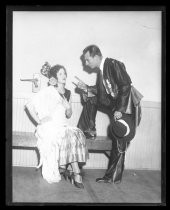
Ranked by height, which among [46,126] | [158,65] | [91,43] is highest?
[91,43]

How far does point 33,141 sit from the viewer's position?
11.3 ft

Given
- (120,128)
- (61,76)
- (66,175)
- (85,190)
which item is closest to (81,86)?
(61,76)

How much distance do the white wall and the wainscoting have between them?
0.48ft

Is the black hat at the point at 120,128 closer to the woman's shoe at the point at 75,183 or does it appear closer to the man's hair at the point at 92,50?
the woman's shoe at the point at 75,183

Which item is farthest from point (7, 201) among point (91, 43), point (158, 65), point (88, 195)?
point (158, 65)

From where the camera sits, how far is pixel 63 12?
3.40 meters

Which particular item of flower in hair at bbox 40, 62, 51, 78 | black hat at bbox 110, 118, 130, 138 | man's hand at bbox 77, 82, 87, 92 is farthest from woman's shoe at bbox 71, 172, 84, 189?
flower in hair at bbox 40, 62, 51, 78

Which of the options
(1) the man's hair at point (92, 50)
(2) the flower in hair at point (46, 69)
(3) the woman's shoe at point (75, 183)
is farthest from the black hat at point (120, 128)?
(2) the flower in hair at point (46, 69)

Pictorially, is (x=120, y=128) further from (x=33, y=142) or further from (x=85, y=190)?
(x=33, y=142)

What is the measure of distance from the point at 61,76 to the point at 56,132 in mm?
563

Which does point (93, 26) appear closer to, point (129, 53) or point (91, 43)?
A: point (91, 43)

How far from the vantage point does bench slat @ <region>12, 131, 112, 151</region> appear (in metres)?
3.43

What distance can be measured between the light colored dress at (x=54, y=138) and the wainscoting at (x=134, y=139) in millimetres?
148

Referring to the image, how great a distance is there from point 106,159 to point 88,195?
1.71ft
